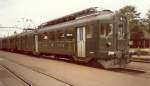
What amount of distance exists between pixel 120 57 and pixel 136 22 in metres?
65.3

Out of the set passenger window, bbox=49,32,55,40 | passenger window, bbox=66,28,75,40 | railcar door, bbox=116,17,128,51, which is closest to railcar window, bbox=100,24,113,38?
railcar door, bbox=116,17,128,51

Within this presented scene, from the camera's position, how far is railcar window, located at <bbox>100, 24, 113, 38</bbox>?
16078 millimetres

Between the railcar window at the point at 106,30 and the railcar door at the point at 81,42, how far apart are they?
184 centimetres

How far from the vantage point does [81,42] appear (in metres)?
18.1

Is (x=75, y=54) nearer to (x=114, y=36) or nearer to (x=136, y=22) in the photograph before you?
(x=114, y=36)

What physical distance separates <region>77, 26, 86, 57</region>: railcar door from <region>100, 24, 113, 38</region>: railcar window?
1843mm

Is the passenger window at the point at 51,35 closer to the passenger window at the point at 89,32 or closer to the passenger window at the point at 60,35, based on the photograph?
the passenger window at the point at 60,35

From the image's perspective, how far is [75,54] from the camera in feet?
62.1

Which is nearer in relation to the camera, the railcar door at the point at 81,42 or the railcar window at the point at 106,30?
the railcar window at the point at 106,30

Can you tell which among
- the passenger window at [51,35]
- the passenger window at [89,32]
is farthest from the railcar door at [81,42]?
the passenger window at [51,35]

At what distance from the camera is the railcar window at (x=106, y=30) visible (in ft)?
52.7

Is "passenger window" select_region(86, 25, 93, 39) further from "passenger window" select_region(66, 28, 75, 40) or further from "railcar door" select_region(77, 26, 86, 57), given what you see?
"passenger window" select_region(66, 28, 75, 40)

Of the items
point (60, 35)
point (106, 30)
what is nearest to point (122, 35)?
point (106, 30)

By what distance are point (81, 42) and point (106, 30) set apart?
7.95ft
